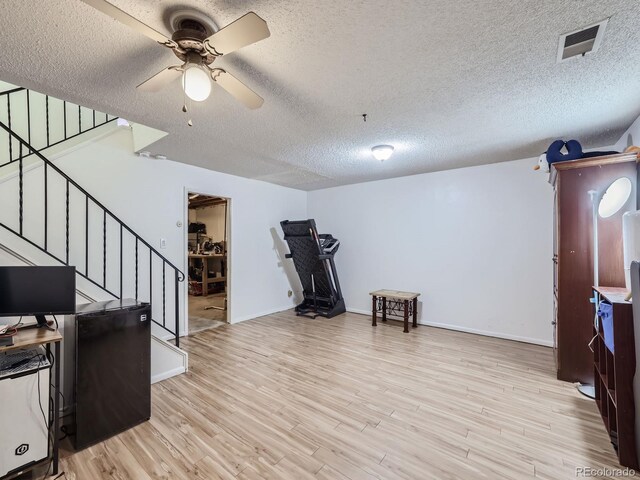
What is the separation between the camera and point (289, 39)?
5.08 ft

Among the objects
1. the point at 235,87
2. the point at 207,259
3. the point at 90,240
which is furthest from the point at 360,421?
the point at 207,259

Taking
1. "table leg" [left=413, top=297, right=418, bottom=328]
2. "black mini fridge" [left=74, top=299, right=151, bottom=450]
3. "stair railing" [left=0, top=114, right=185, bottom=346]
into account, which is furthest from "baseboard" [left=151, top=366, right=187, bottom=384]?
"table leg" [left=413, top=297, right=418, bottom=328]

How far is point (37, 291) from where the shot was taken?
1.82 m

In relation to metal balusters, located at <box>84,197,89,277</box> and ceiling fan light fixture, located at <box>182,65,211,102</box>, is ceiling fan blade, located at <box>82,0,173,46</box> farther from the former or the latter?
metal balusters, located at <box>84,197,89,277</box>

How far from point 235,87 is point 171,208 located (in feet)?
9.08

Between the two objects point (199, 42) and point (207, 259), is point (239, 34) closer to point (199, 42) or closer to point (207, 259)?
point (199, 42)

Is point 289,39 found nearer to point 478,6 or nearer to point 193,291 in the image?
point 478,6

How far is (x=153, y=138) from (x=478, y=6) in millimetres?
3196

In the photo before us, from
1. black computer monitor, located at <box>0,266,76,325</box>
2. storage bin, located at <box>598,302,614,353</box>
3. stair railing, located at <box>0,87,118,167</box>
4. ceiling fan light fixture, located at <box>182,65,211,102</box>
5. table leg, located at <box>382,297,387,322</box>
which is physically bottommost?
table leg, located at <box>382,297,387,322</box>

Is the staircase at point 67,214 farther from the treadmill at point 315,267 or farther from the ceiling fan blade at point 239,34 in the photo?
the ceiling fan blade at point 239,34

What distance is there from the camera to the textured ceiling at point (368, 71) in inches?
54.0

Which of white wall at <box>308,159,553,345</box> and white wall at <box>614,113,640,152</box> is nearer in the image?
white wall at <box>614,113,640,152</box>

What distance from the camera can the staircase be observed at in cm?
274

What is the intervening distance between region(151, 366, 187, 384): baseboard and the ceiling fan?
2519mm
